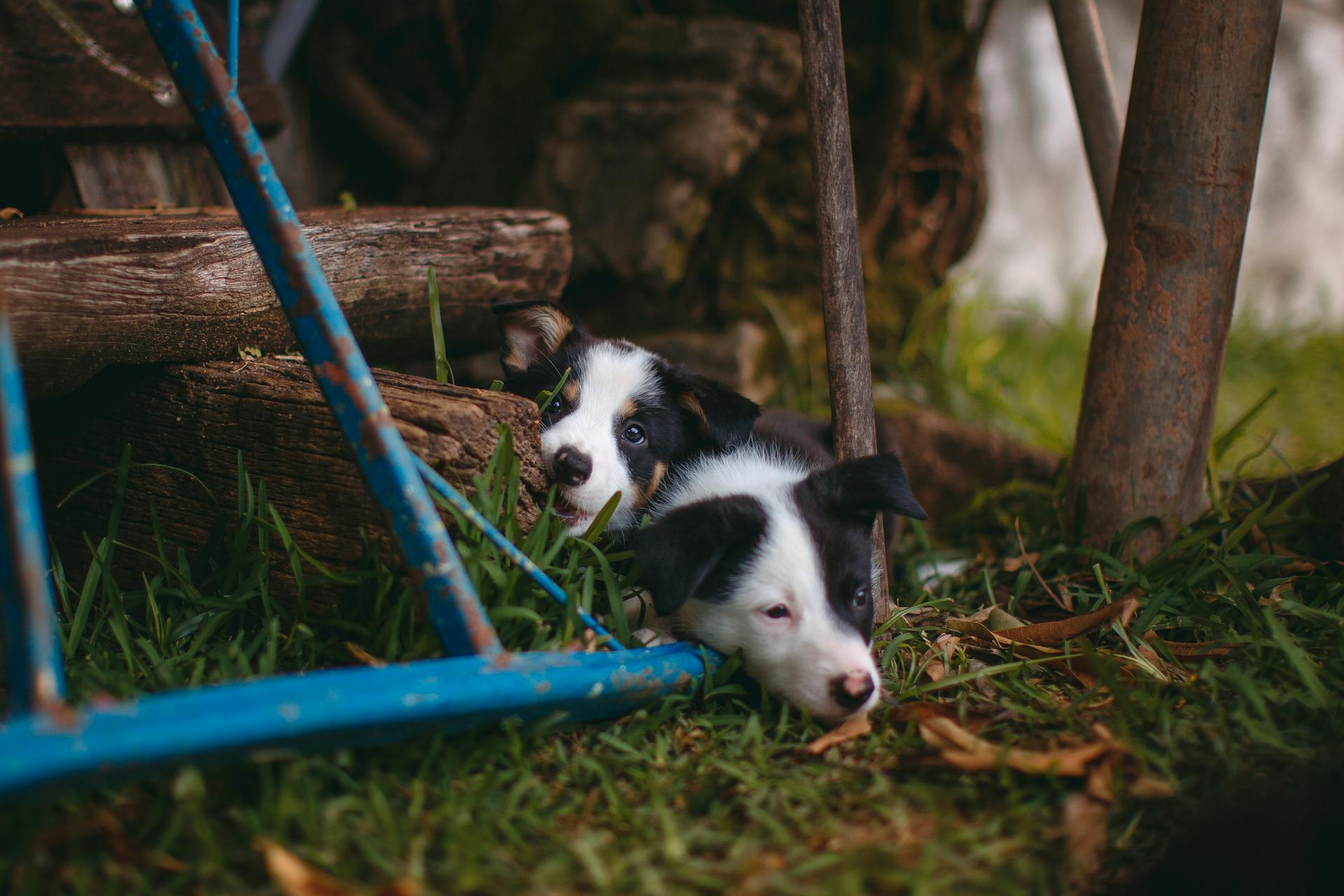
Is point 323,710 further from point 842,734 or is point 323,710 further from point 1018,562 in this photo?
point 1018,562

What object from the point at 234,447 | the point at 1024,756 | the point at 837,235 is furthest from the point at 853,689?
the point at 234,447

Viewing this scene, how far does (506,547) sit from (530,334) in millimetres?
1288

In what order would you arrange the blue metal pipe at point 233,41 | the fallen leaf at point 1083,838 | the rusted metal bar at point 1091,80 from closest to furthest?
the fallen leaf at point 1083,838
the blue metal pipe at point 233,41
the rusted metal bar at point 1091,80

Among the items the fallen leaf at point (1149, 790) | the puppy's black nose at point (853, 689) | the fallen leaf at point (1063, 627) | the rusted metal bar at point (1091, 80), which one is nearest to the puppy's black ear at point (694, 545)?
the puppy's black nose at point (853, 689)

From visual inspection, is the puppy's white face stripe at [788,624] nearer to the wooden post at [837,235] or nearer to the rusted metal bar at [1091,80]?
the wooden post at [837,235]

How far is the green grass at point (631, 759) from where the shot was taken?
1.56m

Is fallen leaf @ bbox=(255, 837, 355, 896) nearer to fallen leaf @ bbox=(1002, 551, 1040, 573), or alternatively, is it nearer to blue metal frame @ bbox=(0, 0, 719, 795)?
blue metal frame @ bbox=(0, 0, 719, 795)

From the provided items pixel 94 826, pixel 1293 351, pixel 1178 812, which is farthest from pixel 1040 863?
pixel 1293 351

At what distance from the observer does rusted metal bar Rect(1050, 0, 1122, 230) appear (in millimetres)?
3258

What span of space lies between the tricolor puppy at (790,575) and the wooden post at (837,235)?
26 centimetres

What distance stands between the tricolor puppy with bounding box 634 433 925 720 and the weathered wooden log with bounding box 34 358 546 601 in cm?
48

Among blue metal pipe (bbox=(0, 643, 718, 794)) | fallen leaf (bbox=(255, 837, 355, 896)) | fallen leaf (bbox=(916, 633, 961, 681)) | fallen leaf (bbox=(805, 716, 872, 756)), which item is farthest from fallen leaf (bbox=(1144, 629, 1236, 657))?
fallen leaf (bbox=(255, 837, 355, 896))

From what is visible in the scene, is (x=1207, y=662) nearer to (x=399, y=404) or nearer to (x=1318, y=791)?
(x=1318, y=791)

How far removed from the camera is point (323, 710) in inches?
56.8
